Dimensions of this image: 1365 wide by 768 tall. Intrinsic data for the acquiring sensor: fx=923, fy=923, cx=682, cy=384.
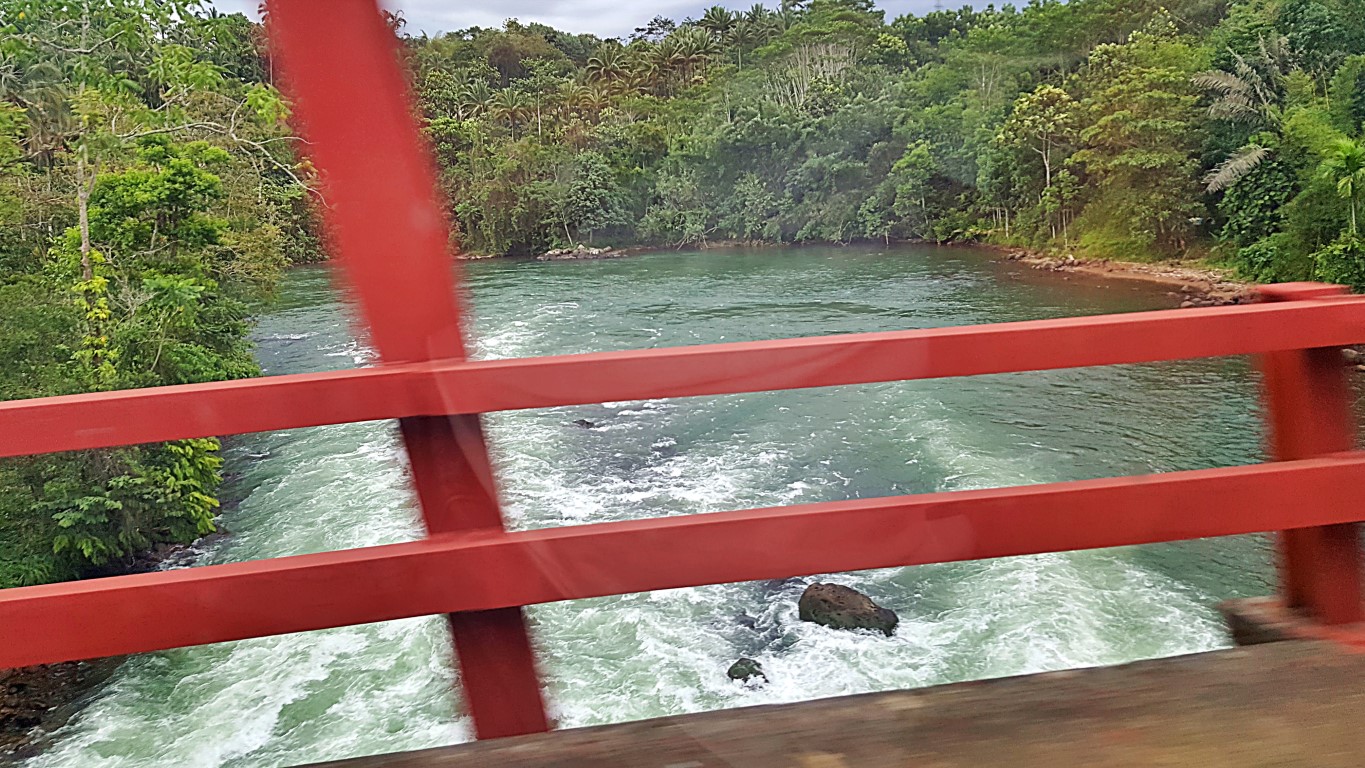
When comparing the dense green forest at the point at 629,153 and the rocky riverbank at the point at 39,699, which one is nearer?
the dense green forest at the point at 629,153

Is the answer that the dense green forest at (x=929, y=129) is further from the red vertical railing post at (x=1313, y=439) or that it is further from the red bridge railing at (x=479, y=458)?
the red vertical railing post at (x=1313, y=439)

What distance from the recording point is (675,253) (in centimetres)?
526

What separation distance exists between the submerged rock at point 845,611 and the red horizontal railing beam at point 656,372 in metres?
7.01

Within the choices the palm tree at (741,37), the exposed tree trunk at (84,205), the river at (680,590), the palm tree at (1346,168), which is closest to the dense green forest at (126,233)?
the exposed tree trunk at (84,205)

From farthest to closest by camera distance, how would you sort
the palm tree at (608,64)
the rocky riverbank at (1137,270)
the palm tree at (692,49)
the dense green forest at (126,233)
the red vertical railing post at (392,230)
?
the rocky riverbank at (1137,270) → the palm tree at (692,49) → the dense green forest at (126,233) → the palm tree at (608,64) → the red vertical railing post at (392,230)

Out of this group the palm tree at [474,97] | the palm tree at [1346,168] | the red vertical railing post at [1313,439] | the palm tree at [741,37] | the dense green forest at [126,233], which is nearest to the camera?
the red vertical railing post at [1313,439]

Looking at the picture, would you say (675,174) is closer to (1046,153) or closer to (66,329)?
(66,329)

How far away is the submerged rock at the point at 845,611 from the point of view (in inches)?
322

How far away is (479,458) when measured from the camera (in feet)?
4.66

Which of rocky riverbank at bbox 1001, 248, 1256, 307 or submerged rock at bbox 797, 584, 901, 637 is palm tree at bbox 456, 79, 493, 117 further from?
rocky riverbank at bbox 1001, 248, 1256, 307

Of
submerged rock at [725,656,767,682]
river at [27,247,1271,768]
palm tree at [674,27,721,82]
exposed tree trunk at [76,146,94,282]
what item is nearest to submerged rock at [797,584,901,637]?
river at [27,247,1271,768]

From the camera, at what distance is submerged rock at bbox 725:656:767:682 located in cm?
756

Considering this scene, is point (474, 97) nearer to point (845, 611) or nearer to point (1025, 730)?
point (1025, 730)

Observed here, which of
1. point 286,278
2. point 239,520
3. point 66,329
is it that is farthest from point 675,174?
point 239,520
